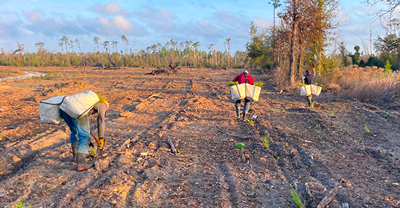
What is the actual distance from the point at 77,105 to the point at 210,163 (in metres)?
2.67

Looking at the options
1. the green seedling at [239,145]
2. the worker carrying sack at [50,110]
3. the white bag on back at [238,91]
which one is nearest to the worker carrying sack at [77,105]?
the worker carrying sack at [50,110]

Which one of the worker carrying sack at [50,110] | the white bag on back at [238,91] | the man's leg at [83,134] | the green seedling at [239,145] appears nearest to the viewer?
the worker carrying sack at [50,110]

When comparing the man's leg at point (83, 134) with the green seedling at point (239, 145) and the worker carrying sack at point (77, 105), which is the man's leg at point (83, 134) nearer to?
the worker carrying sack at point (77, 105)

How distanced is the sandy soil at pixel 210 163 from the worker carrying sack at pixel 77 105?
104 cm

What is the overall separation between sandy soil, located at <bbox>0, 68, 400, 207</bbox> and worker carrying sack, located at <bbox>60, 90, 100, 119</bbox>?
1.04m

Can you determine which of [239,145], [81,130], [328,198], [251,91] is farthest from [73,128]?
[251,91]

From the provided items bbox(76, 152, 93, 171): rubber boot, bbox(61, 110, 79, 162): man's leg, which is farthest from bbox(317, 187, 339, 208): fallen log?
bbox(61, 110, 79, 162): man's leg

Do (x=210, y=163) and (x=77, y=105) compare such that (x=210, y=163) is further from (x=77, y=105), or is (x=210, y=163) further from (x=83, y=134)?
(x=77, y=105)

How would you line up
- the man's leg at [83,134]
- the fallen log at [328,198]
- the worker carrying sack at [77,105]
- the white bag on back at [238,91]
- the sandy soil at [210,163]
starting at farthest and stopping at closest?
the white bag on back at [238,91] → the man's leg at [83,134] → the worker carrying sack at [77,105] → the sandy soil at [210,163] → the fallen log at [328,198]

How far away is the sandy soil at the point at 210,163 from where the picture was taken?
3914 millimetres

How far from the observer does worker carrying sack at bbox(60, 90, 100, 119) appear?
4.57m

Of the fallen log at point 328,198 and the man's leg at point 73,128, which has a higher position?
the man's leg at point 73,128

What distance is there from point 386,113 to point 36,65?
72.5m

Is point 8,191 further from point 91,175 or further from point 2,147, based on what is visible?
point 2,147
